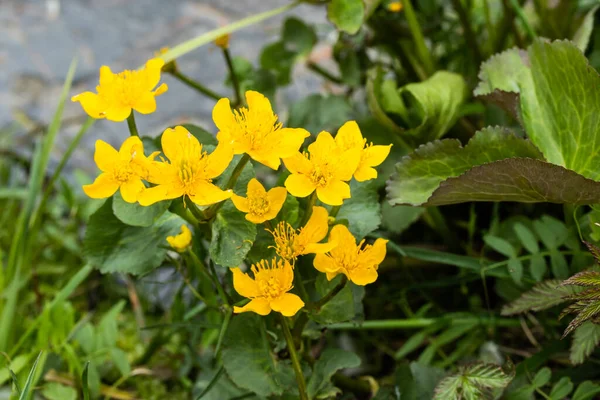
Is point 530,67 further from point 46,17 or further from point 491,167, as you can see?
point 46,17

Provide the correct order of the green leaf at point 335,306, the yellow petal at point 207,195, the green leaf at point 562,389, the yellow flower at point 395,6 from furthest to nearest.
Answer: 1. the yellow flower at point 395,6
2. the green leaf at point 562,389
3. the green leaf at point 335,306
4. the yellow petal at point 207,195

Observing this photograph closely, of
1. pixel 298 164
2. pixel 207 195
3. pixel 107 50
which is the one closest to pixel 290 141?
pixel 298 164

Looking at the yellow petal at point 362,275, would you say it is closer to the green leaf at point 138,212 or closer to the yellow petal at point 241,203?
the yellow petal at point 241,203

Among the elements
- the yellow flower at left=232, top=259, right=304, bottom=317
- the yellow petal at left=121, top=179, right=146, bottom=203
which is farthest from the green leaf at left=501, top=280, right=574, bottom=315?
the yellow petal at left=121, top=179, right=146, bottom=203

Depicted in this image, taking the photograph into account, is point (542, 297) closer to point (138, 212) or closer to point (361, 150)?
point (361, 150)

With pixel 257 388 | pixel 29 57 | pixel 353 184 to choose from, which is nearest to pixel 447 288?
pixel 353 184

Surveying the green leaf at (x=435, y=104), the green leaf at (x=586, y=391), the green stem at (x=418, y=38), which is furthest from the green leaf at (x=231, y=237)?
the green stem at (x=418, y=38)
